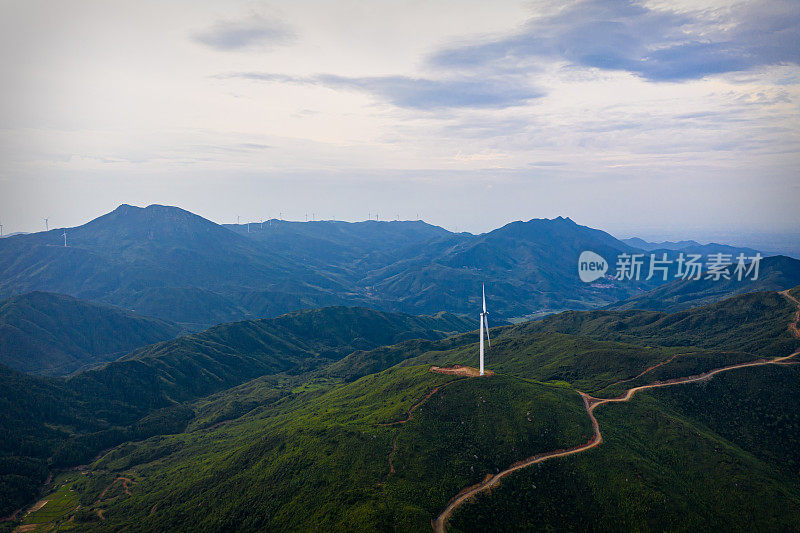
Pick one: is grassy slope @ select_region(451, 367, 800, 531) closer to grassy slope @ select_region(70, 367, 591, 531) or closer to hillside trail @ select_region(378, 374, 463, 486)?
grassy slope @ select_region(70, 367, 591, 531)

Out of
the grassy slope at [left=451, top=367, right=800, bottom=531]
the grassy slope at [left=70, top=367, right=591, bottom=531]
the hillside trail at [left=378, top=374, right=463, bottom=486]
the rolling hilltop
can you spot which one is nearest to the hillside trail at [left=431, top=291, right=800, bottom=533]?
the rolling hilltop

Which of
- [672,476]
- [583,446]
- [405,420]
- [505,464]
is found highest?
[405,420]

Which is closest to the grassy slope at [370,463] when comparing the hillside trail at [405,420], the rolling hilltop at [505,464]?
the rolling hilltop at [505,464]

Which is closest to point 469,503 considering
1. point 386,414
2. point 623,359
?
point 386,414

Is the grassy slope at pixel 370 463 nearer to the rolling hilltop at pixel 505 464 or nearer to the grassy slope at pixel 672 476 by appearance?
the rolling hilltop at pixel 505 464

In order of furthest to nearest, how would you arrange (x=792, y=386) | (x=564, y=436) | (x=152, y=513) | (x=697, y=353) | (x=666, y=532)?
(x=697, y=353)
(x=792, y=386)
(x=152, y=513)
(x=564, y=436)
(x=666, y=532)

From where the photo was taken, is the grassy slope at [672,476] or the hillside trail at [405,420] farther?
the hillside trail at [405,420]

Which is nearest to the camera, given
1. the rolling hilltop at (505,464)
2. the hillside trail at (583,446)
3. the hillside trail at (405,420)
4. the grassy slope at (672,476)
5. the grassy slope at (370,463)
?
the hillside trail at (583,446)

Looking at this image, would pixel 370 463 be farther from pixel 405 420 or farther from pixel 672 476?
pixel 672 476

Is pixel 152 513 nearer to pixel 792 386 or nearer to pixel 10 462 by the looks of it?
pixel 10 462

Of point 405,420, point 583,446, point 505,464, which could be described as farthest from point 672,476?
point 405,420

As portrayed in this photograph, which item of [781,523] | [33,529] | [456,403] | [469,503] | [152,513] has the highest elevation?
[456,403]
